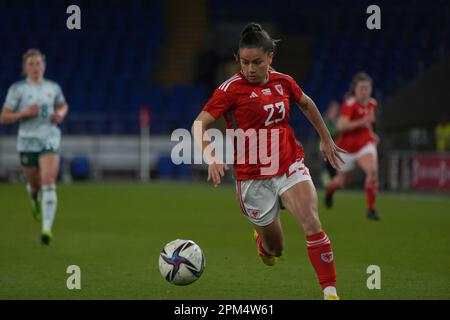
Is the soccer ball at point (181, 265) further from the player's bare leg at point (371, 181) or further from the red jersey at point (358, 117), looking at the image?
the red jersey at point (358, 117)

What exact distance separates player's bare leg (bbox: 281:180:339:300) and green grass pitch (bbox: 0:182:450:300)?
0.52 m

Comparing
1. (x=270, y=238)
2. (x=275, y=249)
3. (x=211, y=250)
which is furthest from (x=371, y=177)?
(x=270, y=238)

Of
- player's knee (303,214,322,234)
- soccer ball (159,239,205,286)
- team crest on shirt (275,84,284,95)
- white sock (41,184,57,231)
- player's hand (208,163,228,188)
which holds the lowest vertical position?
soccer ball (159,239,205,286)

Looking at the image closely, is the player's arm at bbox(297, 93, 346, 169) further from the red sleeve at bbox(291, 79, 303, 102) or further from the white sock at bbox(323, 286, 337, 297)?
the white sock at bbox(323, 286, 337, 297)

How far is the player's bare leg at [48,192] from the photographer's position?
1183cm

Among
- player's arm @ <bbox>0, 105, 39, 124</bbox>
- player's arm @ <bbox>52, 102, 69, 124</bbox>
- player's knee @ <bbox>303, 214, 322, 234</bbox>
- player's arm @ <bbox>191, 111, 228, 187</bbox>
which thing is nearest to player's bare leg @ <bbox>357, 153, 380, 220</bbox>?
player's arm @ <bbox>52, 102, 69, 124</bbox>

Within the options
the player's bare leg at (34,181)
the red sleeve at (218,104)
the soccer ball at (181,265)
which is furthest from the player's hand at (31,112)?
the red sleeve at (218,104)

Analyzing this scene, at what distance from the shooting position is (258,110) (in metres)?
7.72

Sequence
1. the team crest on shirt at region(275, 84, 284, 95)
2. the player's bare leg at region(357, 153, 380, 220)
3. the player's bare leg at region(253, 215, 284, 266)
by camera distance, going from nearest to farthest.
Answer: the team crest on shirt at region(275, 84, 284, 95) → the player's bare leg at region(253, 215, 284, 266) → the player's bare leg at region(357, 153, 380, 220)

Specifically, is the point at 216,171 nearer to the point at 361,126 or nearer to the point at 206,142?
the point at 206,142

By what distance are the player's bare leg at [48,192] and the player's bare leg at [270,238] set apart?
388cm

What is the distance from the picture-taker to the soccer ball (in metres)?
8.14

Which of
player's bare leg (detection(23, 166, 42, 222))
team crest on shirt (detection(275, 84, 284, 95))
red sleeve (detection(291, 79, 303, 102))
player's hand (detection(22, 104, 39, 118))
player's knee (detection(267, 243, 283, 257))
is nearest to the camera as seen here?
team crest on shirt (detection(275, 84, 284, 95))
